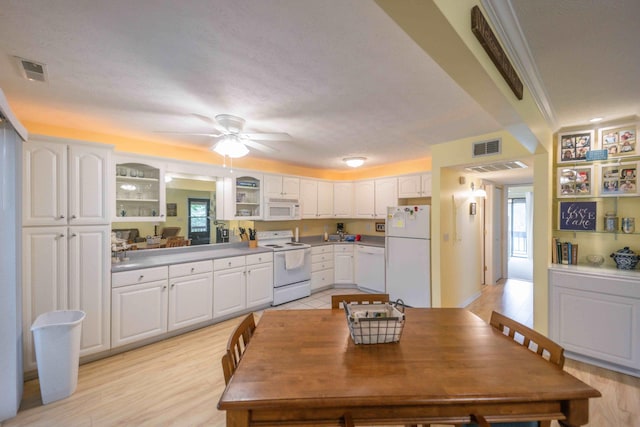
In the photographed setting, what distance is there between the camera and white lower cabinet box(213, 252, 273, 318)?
3350mm

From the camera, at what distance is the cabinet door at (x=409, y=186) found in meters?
4.20

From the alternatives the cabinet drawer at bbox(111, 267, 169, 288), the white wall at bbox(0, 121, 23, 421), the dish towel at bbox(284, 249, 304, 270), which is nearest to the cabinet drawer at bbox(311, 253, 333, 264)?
the dish towel at bbox(284, 249, 304, 270)

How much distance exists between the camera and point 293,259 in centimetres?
412

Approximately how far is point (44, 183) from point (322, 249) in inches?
144

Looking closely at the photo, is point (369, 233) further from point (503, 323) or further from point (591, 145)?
point (503, 323)

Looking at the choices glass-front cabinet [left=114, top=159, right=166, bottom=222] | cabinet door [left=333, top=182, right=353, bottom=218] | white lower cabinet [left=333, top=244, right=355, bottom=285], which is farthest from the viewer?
cabinet door [left=333, top=182, right=353, bottom=218]

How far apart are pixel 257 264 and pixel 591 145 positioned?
4108 mm

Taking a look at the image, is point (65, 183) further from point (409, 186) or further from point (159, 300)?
point (409, 186)

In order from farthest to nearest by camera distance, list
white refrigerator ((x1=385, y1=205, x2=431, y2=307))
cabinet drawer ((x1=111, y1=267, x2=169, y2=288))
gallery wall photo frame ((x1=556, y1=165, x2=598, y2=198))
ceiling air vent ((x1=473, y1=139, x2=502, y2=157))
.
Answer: white refrigerator ((x1=385, y1=205, x2=431, y2=307)) → ceiling air vent ((x1=473, y1=139, x2=502, y2=157)) → gallery wall photo frame ((x1=556, y1=165, x2=598, y2=198)) → cabinet drawer ((x1=111, y1=267, x2=169, y2=288))

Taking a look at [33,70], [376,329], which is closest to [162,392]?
[376,329]

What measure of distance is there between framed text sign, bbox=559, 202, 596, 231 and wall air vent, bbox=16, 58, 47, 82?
4619 mm

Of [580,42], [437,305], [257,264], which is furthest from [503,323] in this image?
[257,264]

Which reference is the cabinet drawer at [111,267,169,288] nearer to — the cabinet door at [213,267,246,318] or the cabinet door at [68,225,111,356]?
the cabinet door at [68,225,111,356]

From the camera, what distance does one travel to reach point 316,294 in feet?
15.2
